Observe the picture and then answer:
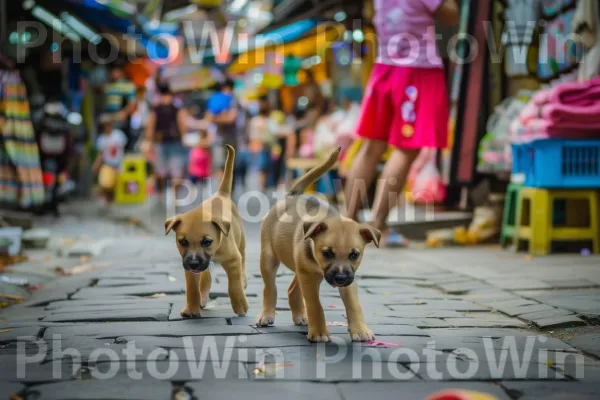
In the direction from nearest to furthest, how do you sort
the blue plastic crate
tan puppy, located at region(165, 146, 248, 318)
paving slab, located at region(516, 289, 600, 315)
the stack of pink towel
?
tan puppy, located at region(165, 146, 248, 318) → paving slab, located at region(516, 289, 600, 315) → the stack of pink towel → the blue plastic crate

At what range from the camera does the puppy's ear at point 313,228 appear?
304cm

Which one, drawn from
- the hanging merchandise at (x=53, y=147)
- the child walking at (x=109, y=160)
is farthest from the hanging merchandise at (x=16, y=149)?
Answer: the child walking at (x=109, y=160)

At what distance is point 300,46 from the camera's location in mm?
16141

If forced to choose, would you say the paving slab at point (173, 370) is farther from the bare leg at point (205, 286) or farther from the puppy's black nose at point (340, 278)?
the bare leg at point (205, 286)

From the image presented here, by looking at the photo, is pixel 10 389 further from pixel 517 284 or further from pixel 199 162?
pixel 199 162

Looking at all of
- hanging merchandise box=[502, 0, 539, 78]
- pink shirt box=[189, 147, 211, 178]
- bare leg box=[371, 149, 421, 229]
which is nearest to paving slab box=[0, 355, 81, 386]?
bare leg box=[371, 149, 421, 229]

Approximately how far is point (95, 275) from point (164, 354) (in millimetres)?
2581

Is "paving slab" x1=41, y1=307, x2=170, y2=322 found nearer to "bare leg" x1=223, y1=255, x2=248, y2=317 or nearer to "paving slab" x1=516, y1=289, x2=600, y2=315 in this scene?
"bare leg" x1=223, y1=255, x2=248, y2=317

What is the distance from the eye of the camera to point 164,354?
9.37ft

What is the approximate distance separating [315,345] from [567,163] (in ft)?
12.5

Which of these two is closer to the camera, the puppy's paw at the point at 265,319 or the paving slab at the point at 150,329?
the paving slab at the point at 150,329

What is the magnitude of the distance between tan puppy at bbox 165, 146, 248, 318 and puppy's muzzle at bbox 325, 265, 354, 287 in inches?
29.7

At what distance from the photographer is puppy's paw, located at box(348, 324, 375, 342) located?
3.13 metres

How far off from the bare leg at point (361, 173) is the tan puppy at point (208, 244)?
8.62 feet
